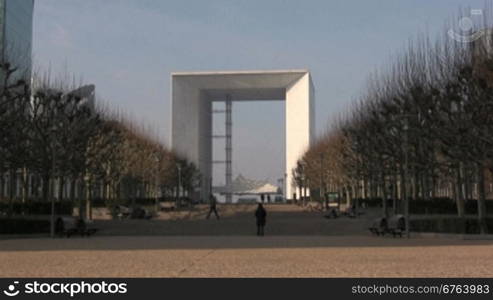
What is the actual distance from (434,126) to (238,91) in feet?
320

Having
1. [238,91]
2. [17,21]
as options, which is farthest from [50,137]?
[238,91]

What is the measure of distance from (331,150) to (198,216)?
Answer: 51.0ft

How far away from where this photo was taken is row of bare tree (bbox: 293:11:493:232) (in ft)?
98.0

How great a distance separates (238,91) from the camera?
129 m

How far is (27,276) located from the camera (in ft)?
43.2

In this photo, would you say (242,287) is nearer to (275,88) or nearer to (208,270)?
(208,270)

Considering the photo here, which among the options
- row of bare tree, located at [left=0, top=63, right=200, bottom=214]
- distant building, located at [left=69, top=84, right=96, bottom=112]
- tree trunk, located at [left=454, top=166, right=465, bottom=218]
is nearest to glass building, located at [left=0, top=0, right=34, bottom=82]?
A: distant building, located at [left=69, top=84, right=96, bottom=112]

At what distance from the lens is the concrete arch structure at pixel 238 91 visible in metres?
123

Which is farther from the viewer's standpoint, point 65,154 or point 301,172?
point 301,172

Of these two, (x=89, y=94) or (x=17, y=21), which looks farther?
(x=17, y=21)

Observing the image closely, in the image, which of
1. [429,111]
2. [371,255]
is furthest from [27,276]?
[429,111]

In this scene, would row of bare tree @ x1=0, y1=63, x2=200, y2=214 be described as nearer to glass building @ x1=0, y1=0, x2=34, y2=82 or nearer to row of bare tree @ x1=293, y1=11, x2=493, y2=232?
row of bare tree @ x1=293, y1=11, x2=493, y2=232

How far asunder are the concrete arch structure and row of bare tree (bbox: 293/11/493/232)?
69.9 metres

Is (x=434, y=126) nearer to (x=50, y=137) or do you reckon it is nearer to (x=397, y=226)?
(x=397, y=226)
